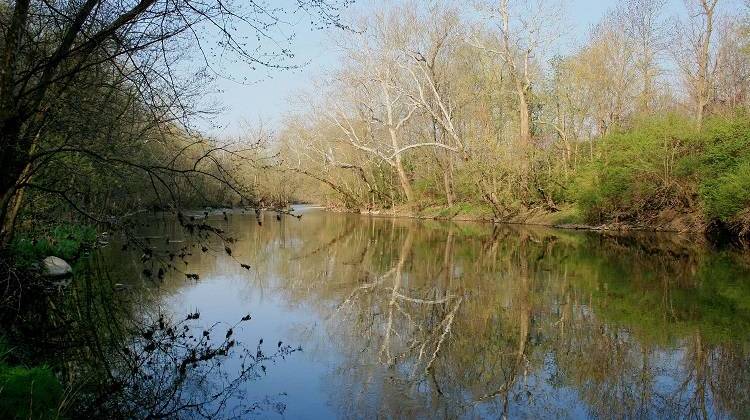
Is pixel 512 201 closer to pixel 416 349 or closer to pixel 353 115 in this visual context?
pixel 353 115

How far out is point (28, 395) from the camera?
3.92 meters

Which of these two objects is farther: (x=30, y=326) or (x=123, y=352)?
(x=30, y=326)

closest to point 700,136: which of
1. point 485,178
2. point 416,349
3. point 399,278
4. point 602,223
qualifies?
point 602,223

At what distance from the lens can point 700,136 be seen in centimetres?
2108

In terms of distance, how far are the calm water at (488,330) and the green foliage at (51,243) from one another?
1.04 meters

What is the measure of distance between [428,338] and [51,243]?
340 inches

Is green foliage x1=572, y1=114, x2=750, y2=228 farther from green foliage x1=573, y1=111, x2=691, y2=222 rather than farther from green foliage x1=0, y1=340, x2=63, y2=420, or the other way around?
green foliage x1=0, y1=340, x2=63, y2=420

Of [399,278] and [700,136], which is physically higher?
[700,136]

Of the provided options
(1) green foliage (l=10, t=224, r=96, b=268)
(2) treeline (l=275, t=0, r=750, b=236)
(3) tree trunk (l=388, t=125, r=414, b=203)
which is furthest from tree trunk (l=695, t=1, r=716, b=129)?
(1) green foliage (l=10, t=224, r=96, b=268)

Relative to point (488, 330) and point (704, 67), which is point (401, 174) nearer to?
point (704, 67)

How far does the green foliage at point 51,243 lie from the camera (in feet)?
34.1

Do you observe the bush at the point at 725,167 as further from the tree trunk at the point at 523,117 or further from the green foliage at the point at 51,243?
the green foliage at the point at 51,243

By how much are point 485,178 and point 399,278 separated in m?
17.6

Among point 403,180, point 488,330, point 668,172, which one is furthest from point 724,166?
point 403,180
